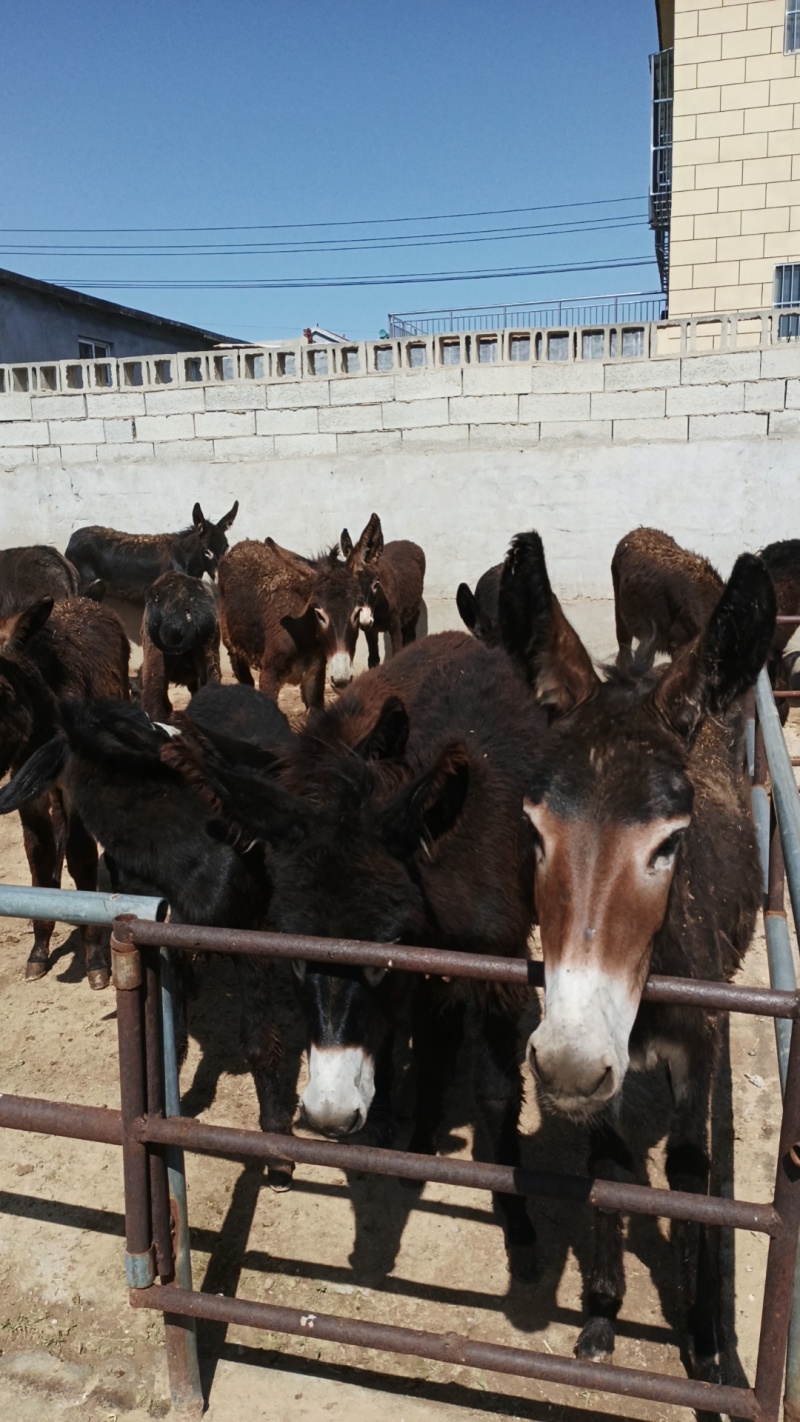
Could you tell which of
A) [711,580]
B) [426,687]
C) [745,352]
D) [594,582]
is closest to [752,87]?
Answer: [745,352]

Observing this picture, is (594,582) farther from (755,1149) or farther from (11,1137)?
(11,1137)

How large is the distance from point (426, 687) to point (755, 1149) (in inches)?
87.8

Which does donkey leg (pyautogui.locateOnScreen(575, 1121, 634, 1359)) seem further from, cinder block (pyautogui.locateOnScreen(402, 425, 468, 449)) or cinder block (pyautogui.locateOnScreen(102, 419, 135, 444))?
cinder block (pyautogui.locateOnScreen(102, 419, 135, 444))

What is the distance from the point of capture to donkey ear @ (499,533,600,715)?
2.29 metres

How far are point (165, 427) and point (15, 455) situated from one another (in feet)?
6.75

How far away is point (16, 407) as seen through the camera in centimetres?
1125

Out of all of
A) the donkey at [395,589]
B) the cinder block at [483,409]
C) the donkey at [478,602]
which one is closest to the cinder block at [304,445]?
the donkey at [395,589]

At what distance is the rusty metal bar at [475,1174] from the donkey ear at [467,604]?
683cm

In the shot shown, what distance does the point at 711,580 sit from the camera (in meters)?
8.05

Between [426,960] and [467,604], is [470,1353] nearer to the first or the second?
[426,960]

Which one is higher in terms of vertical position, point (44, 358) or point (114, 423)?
point (44, 358)

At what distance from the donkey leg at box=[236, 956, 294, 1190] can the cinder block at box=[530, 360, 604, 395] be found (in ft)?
26.1

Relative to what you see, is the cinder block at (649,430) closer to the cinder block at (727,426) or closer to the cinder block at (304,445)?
the cinder block at (727,426)

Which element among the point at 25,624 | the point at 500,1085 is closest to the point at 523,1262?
the point at 500,1085
